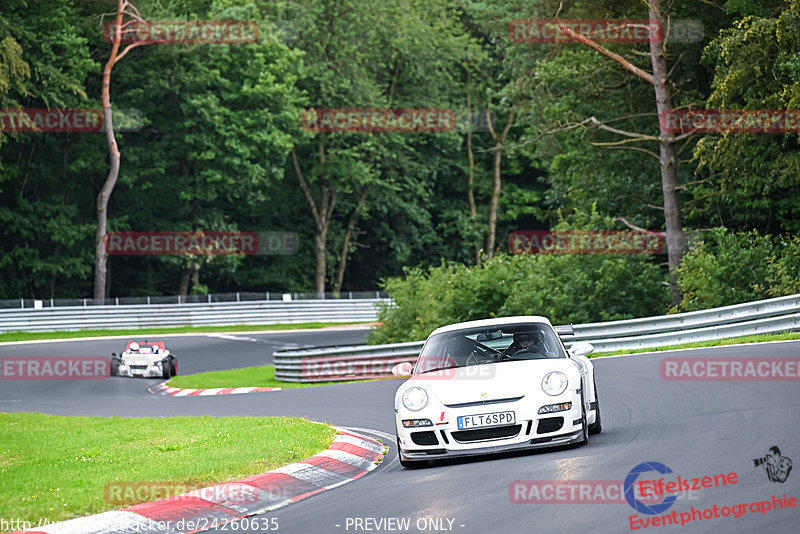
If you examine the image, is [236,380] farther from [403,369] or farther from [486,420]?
[486,420]

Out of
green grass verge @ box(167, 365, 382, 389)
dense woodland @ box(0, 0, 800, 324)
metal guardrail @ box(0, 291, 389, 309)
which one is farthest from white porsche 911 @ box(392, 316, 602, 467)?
metal guardrail @ box(0, 291, 389, 309)

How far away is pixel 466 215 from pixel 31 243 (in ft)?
90.9

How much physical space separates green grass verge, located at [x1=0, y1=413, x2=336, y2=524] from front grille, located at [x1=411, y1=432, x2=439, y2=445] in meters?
1.28

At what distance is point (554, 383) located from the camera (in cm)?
931

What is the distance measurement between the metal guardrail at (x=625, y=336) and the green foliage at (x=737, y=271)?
213cm

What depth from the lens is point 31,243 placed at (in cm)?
5384

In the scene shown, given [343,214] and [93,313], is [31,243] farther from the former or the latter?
[343,214]

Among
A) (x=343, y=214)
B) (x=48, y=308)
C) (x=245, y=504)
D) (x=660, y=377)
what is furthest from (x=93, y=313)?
(x=245, y=504)

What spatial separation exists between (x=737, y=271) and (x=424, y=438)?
16.0 m

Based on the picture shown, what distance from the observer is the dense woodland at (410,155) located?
84.9 ft

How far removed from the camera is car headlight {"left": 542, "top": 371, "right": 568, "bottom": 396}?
9.25m

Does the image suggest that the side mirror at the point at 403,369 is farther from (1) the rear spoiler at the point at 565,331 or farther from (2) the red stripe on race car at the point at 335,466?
(1) the rear spoiler at the point at 565,331

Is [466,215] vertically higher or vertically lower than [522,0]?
lower

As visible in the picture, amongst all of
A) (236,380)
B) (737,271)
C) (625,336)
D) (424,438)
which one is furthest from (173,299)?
(424,438)
